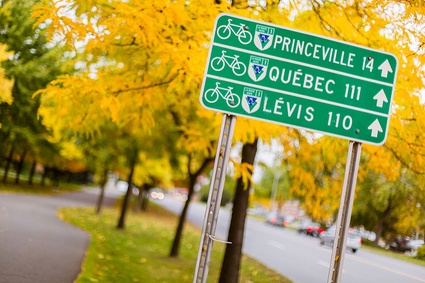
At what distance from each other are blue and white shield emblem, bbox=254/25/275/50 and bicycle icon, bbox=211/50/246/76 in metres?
0.25

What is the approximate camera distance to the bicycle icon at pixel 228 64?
11.9 ft

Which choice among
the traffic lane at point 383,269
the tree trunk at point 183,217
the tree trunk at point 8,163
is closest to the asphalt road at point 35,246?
the tree trunk at point 8,163

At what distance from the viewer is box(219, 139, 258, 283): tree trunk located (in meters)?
7.57

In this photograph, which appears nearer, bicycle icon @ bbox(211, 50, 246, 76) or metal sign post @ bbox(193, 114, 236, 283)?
metal sign post @ bbox(193, 114, 236, 283)

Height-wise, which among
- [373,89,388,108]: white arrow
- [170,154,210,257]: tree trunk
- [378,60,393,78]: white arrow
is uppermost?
[378,60,393,78]: white arrow

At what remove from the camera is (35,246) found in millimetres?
9898

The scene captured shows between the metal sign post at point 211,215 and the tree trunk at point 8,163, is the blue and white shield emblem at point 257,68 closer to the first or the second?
the metal sign post at point 211,215

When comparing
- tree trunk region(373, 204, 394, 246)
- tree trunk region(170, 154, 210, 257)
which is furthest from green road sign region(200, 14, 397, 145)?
tree trunk region(170, 154, 210, 257)

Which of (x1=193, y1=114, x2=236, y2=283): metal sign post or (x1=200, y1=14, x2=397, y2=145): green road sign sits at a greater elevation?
(x1=200, y1=14, x2=397, y2=145): green road sign

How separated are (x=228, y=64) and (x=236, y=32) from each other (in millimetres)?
312

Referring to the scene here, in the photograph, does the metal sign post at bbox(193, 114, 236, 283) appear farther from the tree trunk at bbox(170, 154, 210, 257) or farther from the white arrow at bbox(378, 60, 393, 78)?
the tree trunk at bbox(170, 154, 210, 257)

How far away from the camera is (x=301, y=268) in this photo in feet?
41.5

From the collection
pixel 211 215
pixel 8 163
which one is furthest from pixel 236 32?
pixel 8 163

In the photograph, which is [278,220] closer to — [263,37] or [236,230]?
[236,230]
